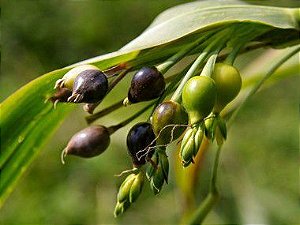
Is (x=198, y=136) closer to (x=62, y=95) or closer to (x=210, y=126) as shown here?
(x=210, y=126)

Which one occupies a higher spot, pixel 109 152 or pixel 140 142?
pixel 140 142

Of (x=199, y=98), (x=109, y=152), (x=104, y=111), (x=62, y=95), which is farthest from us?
(x=109, y=152)

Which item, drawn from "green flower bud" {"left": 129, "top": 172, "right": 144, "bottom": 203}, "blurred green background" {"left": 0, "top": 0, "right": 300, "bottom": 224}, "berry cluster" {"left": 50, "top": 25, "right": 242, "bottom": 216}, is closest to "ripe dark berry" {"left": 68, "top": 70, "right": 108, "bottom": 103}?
"berry cluster" {"left": 50, "top": 25, "right": 242, "bottom": 216}

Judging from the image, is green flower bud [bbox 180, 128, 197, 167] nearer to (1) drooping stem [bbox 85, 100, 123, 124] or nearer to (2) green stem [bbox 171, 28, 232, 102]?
(2) green stem [bbox 171, 28, 232, 102]

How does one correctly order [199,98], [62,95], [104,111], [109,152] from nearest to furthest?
[199,98] → [62,95] → [104,111] → [109,152]

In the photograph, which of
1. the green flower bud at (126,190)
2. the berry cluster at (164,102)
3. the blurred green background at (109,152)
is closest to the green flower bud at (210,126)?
the berry cluster at (164,102)

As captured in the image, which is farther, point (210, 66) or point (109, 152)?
point (109, 152)

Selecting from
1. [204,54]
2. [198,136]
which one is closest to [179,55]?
[204,54]

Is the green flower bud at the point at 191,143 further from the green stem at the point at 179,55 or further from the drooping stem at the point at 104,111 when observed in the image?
the drooping stem at the point at 104,111
